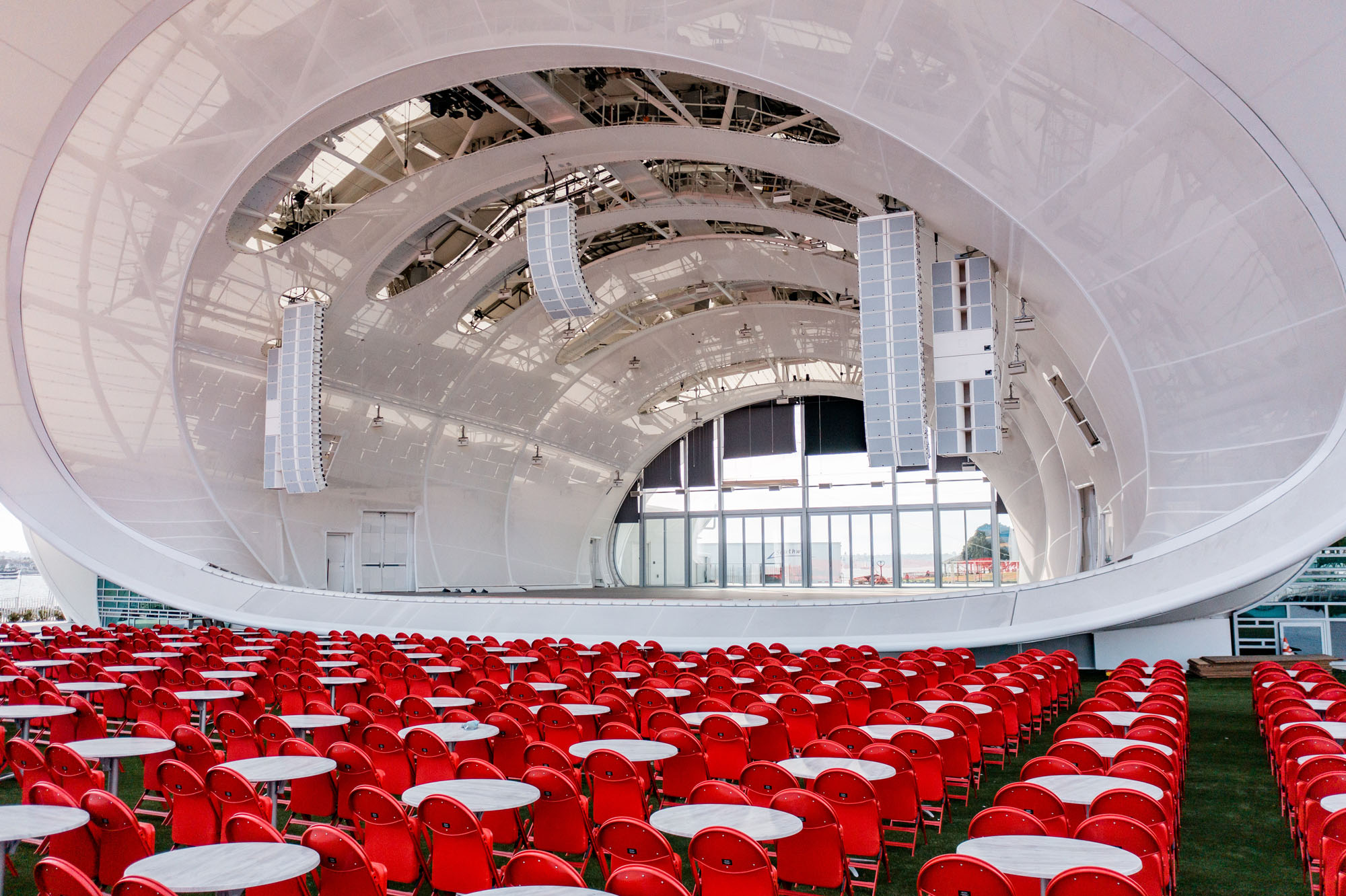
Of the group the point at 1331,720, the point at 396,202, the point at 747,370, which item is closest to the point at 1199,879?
the point at 1331,720

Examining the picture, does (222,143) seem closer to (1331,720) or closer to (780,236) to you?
(780,236)

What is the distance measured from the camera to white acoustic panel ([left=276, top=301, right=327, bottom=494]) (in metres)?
19.0

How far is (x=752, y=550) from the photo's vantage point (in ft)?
124

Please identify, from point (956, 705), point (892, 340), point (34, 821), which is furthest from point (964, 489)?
point (34, 821)

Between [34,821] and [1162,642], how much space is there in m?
14.7

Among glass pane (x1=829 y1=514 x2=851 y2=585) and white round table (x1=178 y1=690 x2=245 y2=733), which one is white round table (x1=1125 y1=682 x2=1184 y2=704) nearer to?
white round table (x1=178 y1=690 x2=245 y2=733)

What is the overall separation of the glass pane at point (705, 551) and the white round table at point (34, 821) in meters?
34.7

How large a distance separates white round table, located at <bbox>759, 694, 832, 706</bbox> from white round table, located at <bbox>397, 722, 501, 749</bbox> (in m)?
2.35

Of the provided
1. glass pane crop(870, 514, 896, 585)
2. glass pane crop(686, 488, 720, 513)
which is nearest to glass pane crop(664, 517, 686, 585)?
glass pane crop(686, 488, 720, 513)

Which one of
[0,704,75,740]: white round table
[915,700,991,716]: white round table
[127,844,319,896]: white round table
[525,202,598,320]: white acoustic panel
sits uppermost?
[525,202,598,320]: white acoustic panel

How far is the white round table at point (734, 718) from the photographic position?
6.68 metres

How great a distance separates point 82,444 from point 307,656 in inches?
424

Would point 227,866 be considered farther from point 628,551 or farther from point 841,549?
point 628,551

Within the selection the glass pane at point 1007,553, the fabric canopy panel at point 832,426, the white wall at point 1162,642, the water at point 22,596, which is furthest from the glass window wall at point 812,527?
the water at point 22,596
